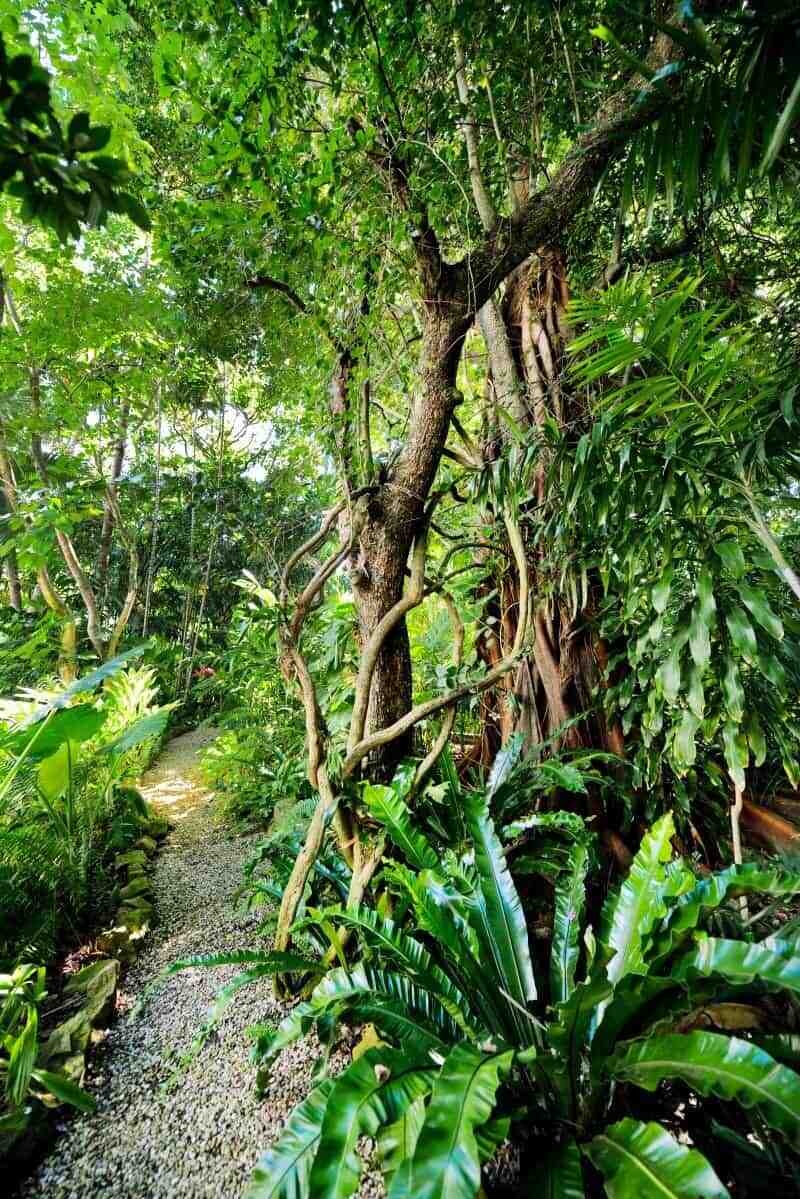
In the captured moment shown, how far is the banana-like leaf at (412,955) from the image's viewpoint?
1.00 metres

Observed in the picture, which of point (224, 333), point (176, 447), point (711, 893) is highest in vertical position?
point (176, 447)

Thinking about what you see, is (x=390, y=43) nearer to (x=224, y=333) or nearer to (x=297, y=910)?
(x=224, y=333)

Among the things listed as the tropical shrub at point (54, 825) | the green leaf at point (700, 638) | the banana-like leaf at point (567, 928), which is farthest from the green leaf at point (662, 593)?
the tropical shrub at point (54, 825)

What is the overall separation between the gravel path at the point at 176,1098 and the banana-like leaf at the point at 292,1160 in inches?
13.7

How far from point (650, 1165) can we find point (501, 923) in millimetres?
454

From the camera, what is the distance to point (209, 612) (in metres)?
7.95

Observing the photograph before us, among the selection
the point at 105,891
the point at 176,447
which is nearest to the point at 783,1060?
the point at 105,891

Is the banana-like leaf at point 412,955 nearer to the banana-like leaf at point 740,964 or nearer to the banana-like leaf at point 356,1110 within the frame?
the banana-like leaf at point 356,1110

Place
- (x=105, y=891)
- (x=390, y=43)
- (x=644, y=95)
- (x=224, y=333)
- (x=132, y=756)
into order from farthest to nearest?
(x=132, y=756) < (x=224, y=333) < (x=105, y=891) < (x=390, y=43) < (x=644, y=95)

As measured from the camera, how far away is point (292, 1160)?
0.74m

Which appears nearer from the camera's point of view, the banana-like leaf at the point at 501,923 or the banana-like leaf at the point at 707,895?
the banana-like leaf at the point at 707,895

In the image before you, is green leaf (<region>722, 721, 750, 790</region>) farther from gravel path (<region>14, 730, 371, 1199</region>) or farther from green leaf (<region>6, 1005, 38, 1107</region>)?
green leaf (<region>6, 1005, 38, 1107</region>)

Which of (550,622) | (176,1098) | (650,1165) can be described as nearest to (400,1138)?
(650,1165)

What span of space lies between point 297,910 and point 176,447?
19.9ft
